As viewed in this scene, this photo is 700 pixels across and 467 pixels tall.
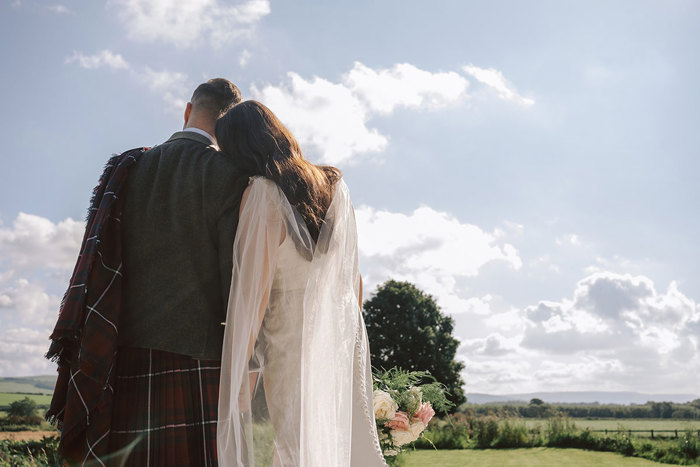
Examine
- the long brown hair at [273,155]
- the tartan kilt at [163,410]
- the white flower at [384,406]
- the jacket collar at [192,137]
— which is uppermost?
the jacket collar at [192,137]

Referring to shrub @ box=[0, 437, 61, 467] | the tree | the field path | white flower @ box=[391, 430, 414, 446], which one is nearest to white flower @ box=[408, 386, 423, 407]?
white flower @ box=[391, 430, 414, 446]

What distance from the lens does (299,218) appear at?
214 centimetres

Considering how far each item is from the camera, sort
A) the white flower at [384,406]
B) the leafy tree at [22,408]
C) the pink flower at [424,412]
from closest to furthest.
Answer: the white flower at [384,406], the pink flower at [424,412], the leafy tree at [22,408]

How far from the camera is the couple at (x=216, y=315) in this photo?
1.91 meters

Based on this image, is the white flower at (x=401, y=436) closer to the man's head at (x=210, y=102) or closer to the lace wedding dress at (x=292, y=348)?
the lace wedding dress at (x=292, y=348)

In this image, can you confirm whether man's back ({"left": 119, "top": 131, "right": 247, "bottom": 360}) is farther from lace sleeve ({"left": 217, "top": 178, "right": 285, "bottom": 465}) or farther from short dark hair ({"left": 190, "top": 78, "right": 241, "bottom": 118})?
short dark hair ({"left": 190, "top": 78, "right": 241, "bottom": 118})

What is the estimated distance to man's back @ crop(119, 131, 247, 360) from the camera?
1.95 m

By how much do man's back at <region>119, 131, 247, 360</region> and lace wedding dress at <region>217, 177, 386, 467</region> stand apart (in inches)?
3.0

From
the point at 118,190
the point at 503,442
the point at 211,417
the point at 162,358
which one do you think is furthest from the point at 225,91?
the point at 503,442

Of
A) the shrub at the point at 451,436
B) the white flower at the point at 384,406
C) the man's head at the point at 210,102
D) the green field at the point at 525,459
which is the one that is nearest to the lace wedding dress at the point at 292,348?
the man's head at the point at 210,102

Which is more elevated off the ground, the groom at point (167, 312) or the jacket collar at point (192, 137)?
the jacket collar at point (192, 137)

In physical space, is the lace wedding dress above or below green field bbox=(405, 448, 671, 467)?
above

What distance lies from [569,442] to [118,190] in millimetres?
16732

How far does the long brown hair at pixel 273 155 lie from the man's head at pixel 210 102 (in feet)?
0.76
